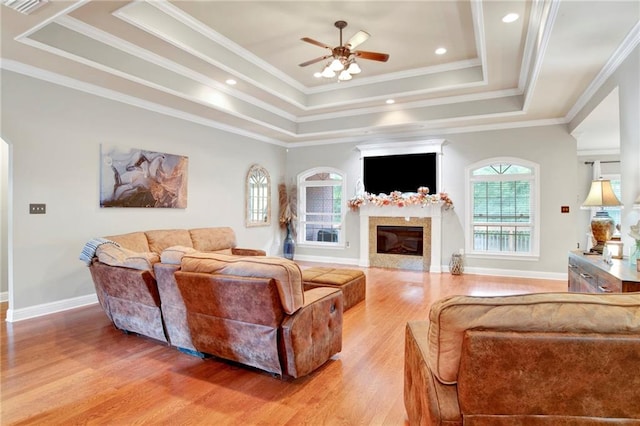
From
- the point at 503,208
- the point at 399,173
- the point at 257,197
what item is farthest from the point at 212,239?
the point at 503,208

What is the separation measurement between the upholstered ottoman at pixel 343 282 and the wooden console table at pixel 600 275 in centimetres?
247

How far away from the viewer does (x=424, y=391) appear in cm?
142

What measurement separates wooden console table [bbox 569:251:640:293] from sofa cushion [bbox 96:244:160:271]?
11.9 feet

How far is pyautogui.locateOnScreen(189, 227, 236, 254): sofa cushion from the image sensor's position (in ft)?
18.6

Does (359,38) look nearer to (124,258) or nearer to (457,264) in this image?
(124,258)

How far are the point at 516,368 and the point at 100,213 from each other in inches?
205

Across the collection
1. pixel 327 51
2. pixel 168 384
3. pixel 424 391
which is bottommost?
pixel 168 384

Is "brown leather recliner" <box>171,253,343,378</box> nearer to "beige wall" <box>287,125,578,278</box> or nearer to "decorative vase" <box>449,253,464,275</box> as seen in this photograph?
"decorative vase" <box>449,253,464,275</box>

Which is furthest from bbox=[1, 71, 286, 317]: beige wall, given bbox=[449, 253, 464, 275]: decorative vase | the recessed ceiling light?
bbox=[449, 253, 464, 275]: decorative vase

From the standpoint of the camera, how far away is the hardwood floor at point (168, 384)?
2172 millimetres

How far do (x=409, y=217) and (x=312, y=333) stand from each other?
17.2 ft

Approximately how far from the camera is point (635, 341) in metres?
1.18

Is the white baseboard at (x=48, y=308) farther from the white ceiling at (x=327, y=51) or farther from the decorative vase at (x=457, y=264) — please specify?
the decorative vase at (x=457, y=264)

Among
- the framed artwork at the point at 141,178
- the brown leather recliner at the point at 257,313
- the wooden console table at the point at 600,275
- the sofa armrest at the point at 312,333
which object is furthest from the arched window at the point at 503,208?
the framed artwork at the point at 141,178
